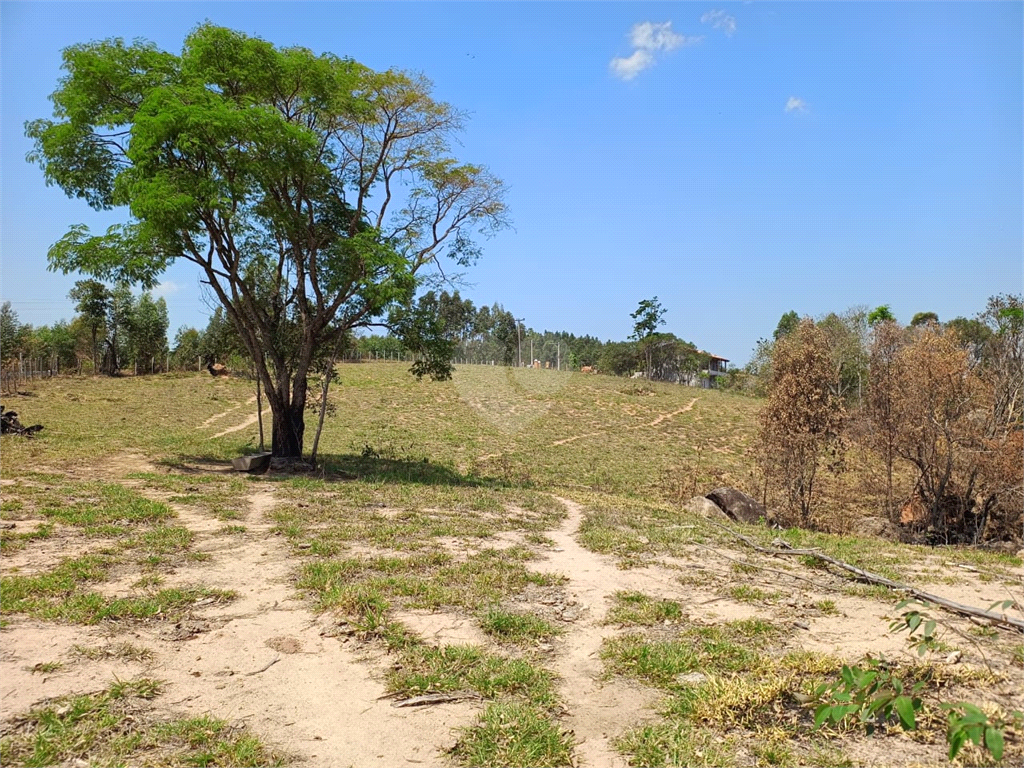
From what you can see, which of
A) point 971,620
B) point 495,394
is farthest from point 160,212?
point 495,394

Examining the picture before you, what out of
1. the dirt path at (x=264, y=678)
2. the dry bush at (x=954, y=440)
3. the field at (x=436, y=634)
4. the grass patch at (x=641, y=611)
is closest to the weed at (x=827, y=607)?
the field at (x=436, y=634)

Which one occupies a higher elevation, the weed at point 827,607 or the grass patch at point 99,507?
the weed at point 827,607

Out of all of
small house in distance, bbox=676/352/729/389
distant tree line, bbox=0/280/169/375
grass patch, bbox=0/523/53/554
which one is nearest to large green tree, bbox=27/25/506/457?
grass patch, bbox=0/523/53/554

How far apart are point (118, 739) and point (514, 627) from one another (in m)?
2.89

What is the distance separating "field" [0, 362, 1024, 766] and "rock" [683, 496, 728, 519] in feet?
7.52

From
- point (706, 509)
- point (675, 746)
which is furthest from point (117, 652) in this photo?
point (706, 509)

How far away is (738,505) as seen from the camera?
15.2m

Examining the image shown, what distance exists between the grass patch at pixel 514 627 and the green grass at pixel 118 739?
2.11m

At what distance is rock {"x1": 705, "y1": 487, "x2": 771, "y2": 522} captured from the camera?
15031mm

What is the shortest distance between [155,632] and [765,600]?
5616mm

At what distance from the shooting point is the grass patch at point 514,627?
5172 mm

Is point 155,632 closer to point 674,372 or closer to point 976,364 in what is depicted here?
point 976,364

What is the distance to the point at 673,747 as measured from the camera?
3.53m

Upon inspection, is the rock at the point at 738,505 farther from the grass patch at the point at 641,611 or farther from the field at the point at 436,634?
the grass patch at the point at 641,611
